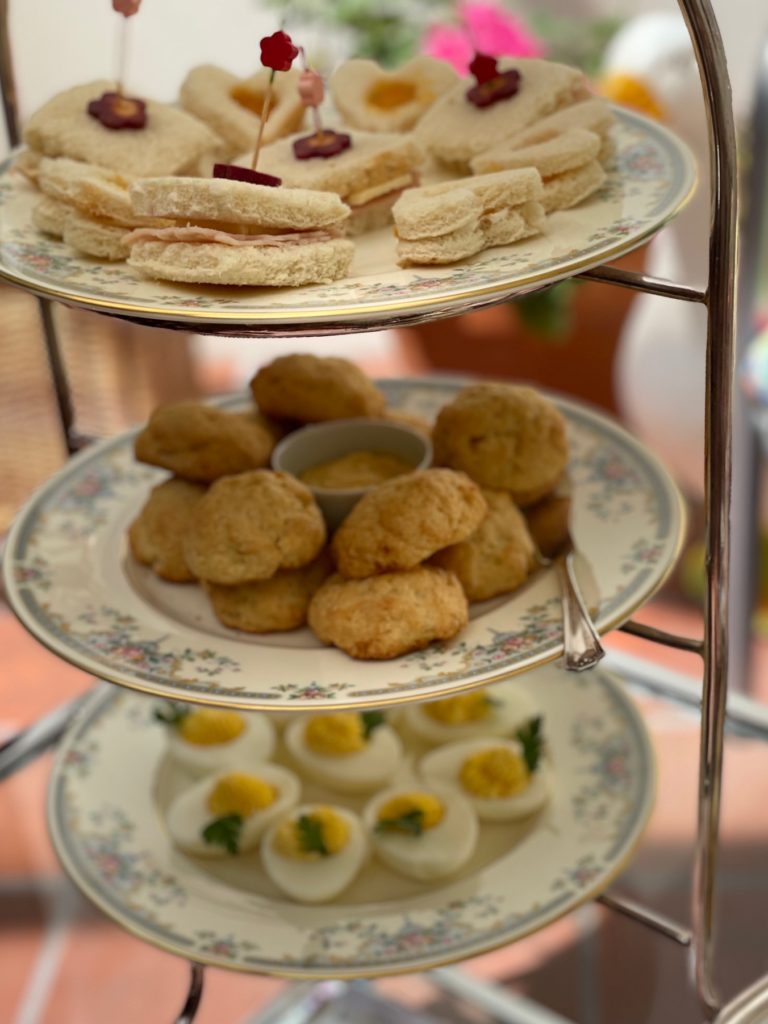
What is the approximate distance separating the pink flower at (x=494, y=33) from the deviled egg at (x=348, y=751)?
5.29ft

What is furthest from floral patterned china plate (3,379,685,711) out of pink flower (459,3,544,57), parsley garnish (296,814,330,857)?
pink flower (459,3,544,57)

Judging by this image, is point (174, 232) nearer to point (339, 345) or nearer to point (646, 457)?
point (646, 457)

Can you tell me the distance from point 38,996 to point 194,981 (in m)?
0.51

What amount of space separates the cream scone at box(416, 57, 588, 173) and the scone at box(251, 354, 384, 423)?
0.23 metres

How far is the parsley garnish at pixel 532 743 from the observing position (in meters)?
1.21

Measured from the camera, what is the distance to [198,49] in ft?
11.0

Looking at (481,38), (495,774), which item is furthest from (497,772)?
(481,38)

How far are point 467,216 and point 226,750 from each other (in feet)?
2.14

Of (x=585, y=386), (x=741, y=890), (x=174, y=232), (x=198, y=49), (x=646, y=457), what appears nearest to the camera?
(x=174, y=232)

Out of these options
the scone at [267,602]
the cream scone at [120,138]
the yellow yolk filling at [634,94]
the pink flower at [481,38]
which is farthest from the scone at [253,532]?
the pink flower at [481,38]

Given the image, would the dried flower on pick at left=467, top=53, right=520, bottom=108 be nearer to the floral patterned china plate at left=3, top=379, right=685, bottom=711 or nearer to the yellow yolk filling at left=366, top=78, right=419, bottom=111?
the yellow yolk filling at left=366, top=78, right=419, bottom=111

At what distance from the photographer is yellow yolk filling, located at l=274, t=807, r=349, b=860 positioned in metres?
1.12

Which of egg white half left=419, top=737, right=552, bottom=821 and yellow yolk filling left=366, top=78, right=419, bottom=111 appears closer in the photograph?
yellow yolk filling left=366, top=78, right=419, bottom=111

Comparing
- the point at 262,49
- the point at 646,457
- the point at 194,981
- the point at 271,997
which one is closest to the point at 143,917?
the point at 194,981
